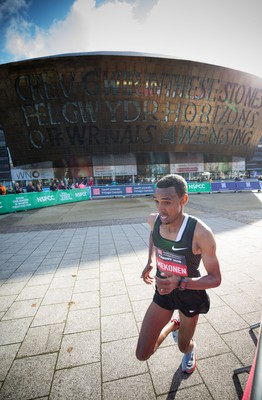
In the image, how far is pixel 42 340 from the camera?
269 centimetres

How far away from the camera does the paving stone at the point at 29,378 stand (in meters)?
2.00

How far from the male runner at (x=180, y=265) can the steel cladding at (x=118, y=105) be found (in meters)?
36.6

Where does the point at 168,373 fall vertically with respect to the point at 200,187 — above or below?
below

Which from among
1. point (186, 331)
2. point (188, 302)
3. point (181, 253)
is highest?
point (181, 253)

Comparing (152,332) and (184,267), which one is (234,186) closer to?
(184,267)

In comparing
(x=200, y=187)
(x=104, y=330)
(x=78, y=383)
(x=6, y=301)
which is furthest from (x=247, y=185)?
(x=78, y=383)

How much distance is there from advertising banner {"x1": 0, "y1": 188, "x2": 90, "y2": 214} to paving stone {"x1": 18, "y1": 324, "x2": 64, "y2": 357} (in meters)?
13.2

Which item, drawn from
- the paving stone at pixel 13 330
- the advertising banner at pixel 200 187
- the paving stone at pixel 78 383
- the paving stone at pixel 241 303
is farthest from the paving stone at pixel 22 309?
the advertising banner at pixel 200 187

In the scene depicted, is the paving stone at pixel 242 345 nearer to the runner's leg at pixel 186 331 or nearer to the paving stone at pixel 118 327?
the runner's leg at pixel 186 331

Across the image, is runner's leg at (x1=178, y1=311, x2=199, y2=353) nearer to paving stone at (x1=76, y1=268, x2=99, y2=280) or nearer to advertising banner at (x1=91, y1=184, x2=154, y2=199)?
paving stone at (x1=76, y1=268, x2=99, y2=280)

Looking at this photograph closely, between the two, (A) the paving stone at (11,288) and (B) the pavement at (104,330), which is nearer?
(B) the pavement at (104,330)

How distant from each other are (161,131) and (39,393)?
132ft

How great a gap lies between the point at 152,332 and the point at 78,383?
3.32 feet

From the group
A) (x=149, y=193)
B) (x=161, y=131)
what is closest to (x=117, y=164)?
(x=161, y=131)
